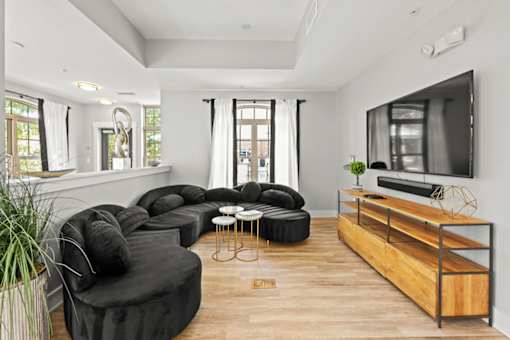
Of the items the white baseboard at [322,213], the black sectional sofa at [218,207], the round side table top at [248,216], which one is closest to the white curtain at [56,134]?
the black sectional sofa at [218,207]

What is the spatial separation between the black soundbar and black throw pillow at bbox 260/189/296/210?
1467 millimetres

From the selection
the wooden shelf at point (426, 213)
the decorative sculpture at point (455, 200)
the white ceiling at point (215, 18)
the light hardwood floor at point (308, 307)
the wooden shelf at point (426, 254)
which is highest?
the white ceiling at point (215, 18)

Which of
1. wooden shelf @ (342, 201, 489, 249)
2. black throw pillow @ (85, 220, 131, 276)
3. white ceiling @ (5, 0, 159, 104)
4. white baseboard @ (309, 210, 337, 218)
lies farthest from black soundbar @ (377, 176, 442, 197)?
white ceiling @ (5, 0, 159, 104)

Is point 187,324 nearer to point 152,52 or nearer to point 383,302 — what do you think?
point 383,302

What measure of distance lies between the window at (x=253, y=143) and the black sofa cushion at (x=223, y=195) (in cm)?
56

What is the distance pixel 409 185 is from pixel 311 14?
2.26 m

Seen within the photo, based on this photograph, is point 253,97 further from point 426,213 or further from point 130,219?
point 426,213

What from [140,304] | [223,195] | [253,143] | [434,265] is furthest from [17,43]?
[434,265]

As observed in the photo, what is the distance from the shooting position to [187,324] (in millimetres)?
1782

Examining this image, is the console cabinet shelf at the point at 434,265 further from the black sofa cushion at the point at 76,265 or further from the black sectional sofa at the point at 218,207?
the black sofa cushion at the point at 76,265

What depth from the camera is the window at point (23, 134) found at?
16.2 ft

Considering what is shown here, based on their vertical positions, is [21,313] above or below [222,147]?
below

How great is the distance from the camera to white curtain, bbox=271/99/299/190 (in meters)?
4.98

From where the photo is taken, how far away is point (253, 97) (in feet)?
16.5
